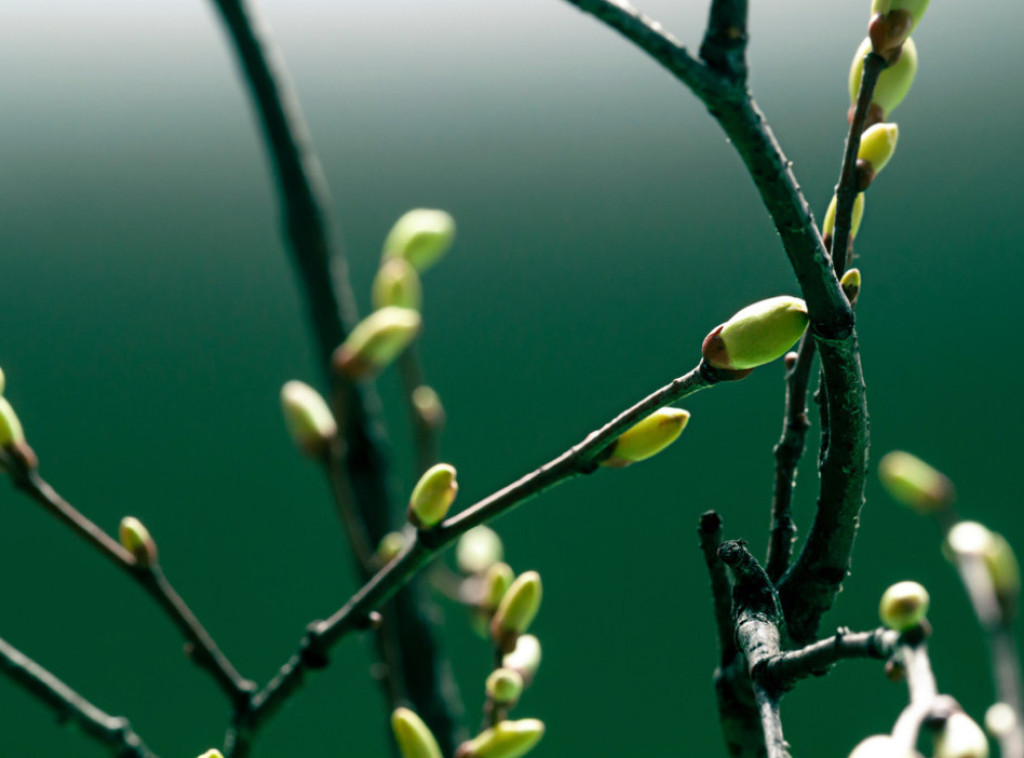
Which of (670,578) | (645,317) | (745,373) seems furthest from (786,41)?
(745,373)

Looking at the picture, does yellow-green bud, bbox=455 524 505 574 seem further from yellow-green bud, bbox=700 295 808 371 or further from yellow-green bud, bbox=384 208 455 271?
yellow-green bud, bbox=700 295 808 371

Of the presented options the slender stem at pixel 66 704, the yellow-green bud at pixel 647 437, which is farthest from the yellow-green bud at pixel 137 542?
the yellow-green bud at pixel 647 437

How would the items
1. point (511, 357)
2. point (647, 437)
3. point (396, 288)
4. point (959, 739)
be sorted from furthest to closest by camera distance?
point (511, 357) < point (396, 288) < point (647, 437) < point (959, 739)

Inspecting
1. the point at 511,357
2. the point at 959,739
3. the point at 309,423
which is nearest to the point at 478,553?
the point at 309,423

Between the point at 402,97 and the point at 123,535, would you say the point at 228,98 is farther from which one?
the point at 123,535

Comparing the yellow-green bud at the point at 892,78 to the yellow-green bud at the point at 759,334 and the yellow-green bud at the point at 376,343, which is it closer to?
the yellow-green bud at the point at 759,334

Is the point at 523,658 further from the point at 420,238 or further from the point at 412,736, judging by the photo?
the point at 420,238

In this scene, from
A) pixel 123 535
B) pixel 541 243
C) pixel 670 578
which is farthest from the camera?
pixel 541 243
